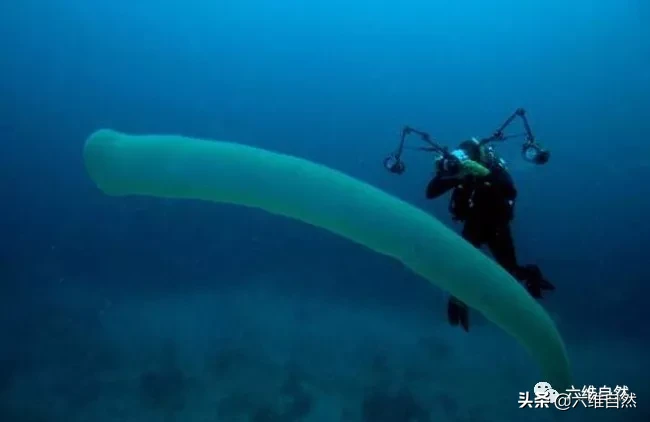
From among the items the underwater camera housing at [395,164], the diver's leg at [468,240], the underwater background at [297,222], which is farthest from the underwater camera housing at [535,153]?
the underwater background at [297,222]

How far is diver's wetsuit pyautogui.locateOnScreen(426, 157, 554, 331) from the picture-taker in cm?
693

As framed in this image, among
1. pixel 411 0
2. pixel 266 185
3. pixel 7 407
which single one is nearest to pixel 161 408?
pixel 7 407

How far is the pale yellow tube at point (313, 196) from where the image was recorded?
1796 mm

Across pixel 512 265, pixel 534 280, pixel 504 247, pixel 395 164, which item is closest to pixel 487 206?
pixel 504 247

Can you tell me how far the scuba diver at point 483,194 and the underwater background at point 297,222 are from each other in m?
15.0

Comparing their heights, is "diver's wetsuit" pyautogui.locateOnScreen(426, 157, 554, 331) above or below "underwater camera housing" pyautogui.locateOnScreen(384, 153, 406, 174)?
below

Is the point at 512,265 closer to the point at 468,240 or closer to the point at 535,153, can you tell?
the point at 468,240

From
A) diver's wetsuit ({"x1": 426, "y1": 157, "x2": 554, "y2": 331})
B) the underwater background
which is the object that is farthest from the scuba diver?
the underwater background

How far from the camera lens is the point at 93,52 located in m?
57.6

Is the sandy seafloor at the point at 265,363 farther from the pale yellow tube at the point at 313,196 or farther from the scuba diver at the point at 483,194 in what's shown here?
the pale yellow tube at the point at 313,196

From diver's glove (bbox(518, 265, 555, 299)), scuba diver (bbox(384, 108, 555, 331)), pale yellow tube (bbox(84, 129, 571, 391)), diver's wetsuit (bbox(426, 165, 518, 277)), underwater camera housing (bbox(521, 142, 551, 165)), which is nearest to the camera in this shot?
pale yellow tube (bbox(84, 129, 571, 391))

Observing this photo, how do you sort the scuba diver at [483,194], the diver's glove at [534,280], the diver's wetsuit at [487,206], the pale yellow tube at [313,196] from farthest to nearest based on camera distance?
1. the diver's glove at [534,280]
2. the diver's wetsuit at [487,206]
3. the scuba diver at [483,194]
4. the pale yellow tube at [313,196]

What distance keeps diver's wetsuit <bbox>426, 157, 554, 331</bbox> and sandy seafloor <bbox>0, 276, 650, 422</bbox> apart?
15.0 m

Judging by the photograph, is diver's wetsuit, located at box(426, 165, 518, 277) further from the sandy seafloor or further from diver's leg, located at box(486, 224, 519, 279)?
the sandy seafloor
